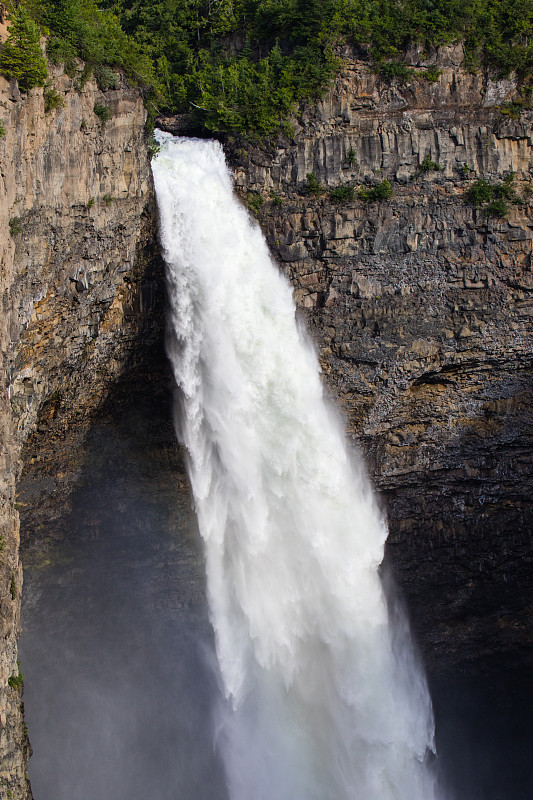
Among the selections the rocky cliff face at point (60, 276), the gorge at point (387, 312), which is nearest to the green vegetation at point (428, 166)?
the gorge at point (387, 312)

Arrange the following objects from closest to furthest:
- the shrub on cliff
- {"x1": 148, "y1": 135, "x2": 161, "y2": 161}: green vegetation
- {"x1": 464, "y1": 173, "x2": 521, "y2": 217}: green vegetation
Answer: the shrub on cliff
{"x1": 148, "y1": 135, "x2": 161, "y2": 161}: green vegetation
{"x1": 464, "y1": 173, "x2": 521, "y2": 217}: green vegetation

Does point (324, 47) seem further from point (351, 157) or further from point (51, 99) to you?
point (51, 99)

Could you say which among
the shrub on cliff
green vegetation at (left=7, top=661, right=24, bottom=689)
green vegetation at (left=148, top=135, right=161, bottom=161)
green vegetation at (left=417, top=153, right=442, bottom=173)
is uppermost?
the shrub on cliff

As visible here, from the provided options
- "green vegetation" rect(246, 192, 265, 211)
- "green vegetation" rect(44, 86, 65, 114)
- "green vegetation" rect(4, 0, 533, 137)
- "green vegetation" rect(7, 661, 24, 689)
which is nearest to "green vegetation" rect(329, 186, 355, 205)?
"green vegetation" rect(246, 192, 265, 211)

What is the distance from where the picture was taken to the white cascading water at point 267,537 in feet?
64.1

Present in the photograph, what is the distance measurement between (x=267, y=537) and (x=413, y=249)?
8.89m

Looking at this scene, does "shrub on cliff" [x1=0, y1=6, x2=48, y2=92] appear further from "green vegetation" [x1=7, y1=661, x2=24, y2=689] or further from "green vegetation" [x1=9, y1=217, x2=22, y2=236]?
"green vegetation" [x1=7, y1=661, x2=24, y2=689]

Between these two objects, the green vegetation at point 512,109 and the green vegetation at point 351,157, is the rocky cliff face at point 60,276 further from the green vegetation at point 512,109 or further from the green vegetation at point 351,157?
the green vegetation at point 512,109

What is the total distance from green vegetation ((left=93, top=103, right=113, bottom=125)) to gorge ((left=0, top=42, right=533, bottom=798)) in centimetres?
17

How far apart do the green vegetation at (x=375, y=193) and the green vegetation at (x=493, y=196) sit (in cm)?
219

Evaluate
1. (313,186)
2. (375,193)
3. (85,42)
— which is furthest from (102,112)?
(375,193)

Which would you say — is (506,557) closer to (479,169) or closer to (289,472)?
(289,472)

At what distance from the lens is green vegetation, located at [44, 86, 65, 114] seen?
17094mm

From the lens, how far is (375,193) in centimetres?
2094
